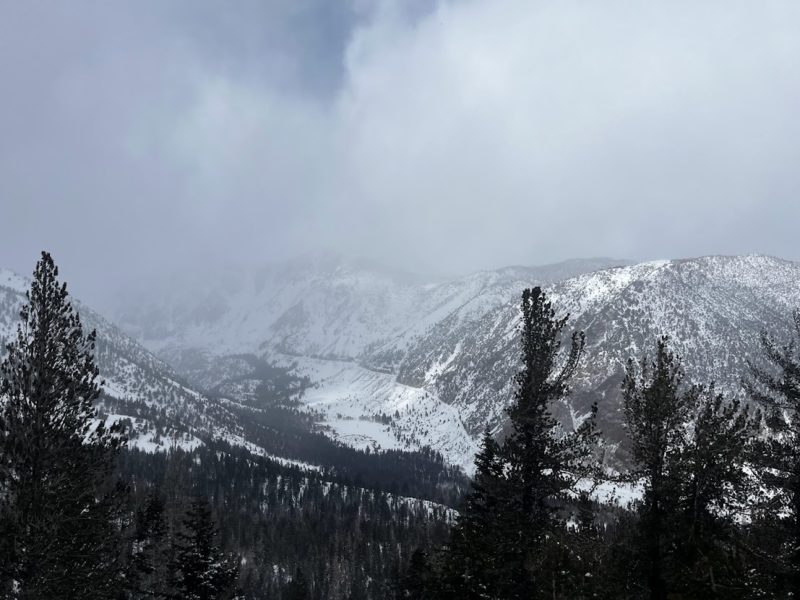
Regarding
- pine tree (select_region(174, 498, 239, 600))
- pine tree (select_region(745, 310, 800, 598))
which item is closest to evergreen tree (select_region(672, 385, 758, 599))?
pine tree (select_region(745, 310, 800, 598))

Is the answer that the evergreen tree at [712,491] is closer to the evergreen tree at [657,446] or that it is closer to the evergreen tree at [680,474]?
the evergreen tree at [680,474]

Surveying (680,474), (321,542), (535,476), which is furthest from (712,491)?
(321,542)

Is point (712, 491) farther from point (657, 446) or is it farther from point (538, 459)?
point (538, 459)

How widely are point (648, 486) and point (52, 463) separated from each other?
22.7m

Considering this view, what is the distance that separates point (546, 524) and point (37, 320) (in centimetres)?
2128

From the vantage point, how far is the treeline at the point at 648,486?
58.2ft

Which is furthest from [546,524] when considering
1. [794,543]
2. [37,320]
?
[37,320]

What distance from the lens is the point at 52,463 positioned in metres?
19.3

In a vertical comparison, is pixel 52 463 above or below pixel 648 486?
below

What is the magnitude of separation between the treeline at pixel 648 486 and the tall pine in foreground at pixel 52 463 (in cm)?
1478

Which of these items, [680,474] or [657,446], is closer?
[680,474]

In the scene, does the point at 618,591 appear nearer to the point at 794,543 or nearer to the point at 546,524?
the point at 546,524

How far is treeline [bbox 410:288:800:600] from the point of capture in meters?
17.8

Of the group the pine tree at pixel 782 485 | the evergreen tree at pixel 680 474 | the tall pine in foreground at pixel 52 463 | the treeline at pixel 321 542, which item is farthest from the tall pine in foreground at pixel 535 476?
the treeline at pixel 321 542
